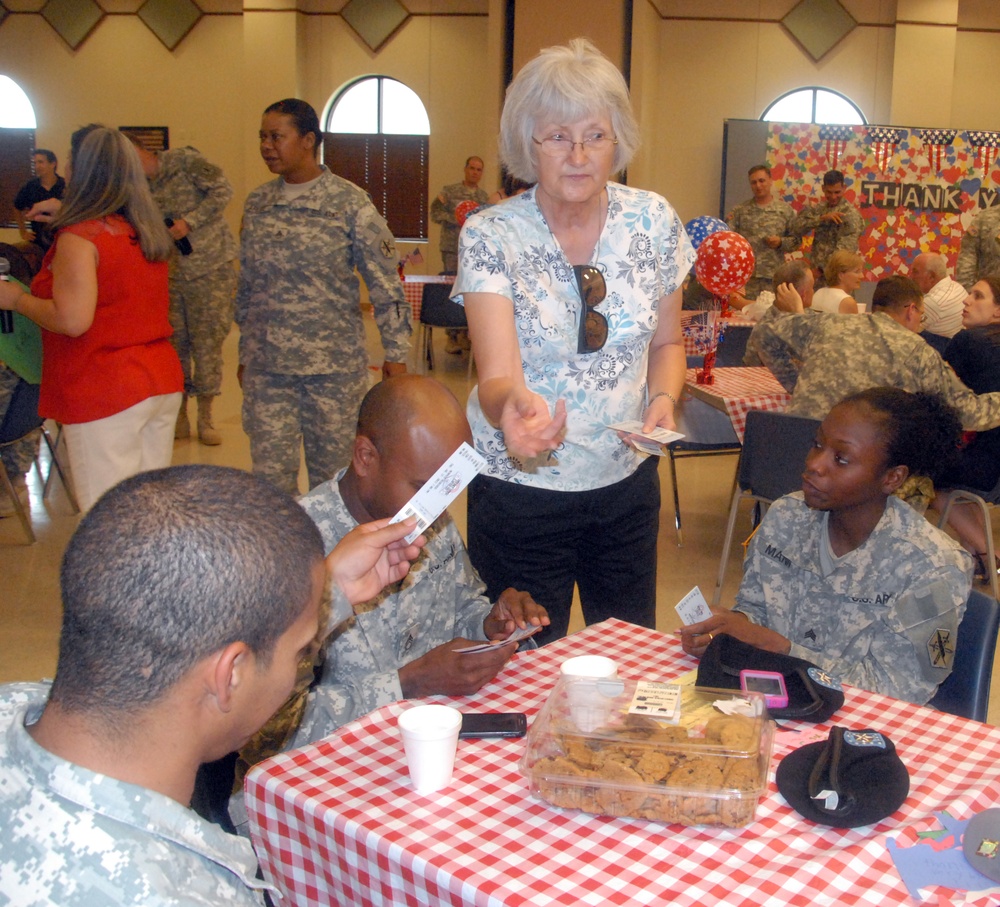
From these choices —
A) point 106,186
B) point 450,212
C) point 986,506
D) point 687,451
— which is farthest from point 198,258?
point 450,212

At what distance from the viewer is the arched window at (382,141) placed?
43.7 ft

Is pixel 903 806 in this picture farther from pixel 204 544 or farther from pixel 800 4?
pixel 800 4

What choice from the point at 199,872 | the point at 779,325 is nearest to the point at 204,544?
the point at 199,872

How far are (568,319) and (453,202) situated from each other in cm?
959

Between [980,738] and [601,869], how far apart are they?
718mm

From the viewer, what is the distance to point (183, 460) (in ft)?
19.7

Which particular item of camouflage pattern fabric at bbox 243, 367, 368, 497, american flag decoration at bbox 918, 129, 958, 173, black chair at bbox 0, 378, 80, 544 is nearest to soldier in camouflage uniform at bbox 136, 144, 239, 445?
black chair at bbox 0, 378, 80, 544

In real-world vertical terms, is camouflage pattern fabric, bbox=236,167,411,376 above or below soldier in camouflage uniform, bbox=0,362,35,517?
above

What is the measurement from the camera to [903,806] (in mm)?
1404

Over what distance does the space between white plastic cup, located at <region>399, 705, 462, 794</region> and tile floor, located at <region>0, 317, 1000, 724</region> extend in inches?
95.8

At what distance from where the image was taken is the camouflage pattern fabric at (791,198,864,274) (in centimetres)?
1005

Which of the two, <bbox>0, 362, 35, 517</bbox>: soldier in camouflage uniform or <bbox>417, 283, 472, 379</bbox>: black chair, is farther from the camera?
<bbox>417, 283, 472, 379</bbox>: black chair

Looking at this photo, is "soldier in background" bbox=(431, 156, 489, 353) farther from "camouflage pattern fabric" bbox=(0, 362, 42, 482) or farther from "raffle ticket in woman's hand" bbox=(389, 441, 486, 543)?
"raffle ticket in woman's hand" bbox=(389, 441, 486, 543)

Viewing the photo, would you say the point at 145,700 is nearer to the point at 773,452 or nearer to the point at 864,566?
the point at 864,566
